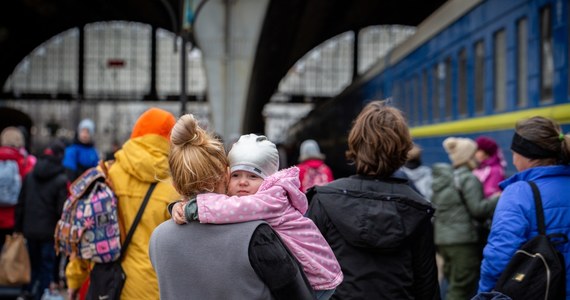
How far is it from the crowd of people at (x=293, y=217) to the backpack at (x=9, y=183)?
14.7ft

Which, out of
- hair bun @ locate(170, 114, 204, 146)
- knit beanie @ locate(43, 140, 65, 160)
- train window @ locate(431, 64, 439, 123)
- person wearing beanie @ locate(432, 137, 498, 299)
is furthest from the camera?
train window @ locate(431, 64, 439, 123)

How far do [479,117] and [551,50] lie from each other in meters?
2.76

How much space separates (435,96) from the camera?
13.5 m

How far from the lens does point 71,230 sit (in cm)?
461

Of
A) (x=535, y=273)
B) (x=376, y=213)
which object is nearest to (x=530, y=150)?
(x=535, y=273)

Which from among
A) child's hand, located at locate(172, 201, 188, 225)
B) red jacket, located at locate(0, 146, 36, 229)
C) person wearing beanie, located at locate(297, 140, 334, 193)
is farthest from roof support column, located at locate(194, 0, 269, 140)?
child's hand, located at locate(172, 201, 188, 225)

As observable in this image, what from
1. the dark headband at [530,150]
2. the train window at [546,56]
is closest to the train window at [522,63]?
the train window at [546,56]

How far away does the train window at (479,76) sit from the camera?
421 inches

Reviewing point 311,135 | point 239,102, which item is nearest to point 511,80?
point 239,102

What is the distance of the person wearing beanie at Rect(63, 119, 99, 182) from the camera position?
10.5 m

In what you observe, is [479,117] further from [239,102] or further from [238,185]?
[239,102]

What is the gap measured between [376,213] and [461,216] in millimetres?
3766

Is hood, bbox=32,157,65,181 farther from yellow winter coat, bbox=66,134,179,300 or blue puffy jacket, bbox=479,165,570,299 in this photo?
blue puffy jacket, bbox=479,165,570,299

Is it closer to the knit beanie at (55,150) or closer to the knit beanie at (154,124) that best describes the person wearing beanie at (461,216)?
the knit beanie at (154,124)
